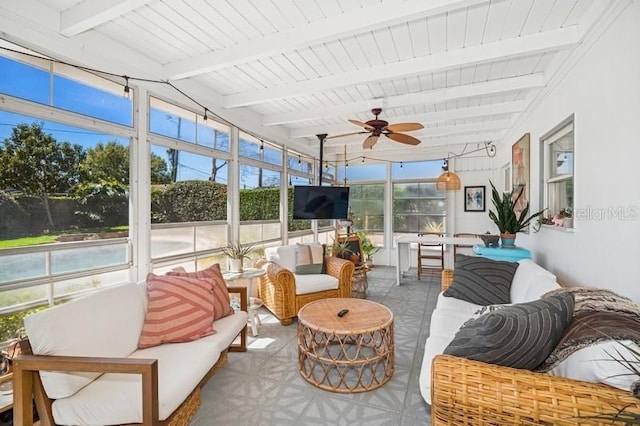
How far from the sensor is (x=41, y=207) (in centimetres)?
219

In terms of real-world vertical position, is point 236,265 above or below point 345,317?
above

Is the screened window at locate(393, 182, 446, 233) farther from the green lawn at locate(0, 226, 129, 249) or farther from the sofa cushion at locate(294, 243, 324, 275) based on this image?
the green lawn at locate(0, 226, 129, 249)

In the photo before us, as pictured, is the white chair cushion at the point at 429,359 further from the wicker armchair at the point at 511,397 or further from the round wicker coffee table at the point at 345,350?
the round wicker coffee table at the point at 345,350

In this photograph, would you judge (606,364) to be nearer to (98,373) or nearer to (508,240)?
(98,373)

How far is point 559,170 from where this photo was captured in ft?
9.95

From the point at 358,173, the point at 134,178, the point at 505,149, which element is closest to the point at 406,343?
the point at 134,178

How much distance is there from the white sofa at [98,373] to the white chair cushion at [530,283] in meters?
2.39

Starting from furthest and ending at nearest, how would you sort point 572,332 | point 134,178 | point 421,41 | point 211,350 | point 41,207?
point 134,178 → point 421,41 → point 41,207 → point 211,350 → point 572,332

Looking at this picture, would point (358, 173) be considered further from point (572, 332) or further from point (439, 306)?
point (572, 332)

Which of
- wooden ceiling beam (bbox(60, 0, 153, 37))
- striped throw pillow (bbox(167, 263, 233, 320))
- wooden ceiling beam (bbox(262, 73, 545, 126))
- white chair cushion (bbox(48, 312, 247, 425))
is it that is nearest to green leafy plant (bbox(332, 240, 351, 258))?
wooden ceiling beam (bbox(262, 73, 545, 126))

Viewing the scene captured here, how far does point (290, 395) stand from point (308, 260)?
6.91 ft

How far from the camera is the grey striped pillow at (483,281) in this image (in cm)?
285

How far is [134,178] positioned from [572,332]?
330 cm

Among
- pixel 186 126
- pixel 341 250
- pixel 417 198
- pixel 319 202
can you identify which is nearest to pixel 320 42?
pixel 186 126
